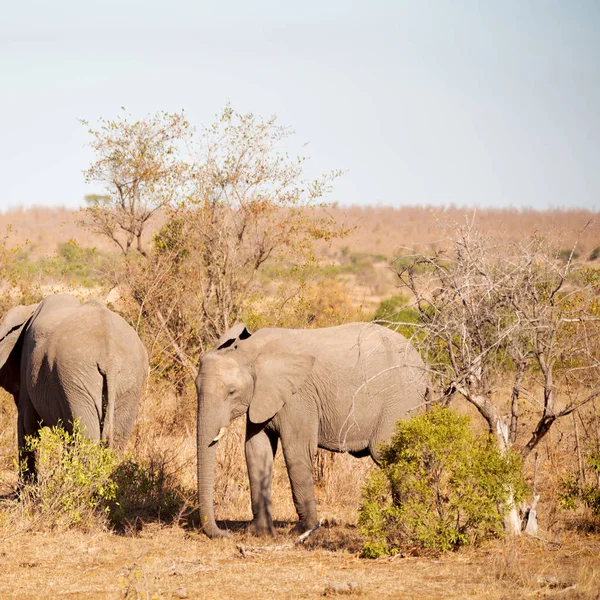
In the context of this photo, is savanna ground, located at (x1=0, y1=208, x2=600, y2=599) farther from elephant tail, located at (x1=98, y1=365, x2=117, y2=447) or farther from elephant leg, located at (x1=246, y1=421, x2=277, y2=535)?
elephant tail, located at (x1=98, y1=365, x2=117, y2=447)

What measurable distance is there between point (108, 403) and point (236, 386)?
4.77 ft

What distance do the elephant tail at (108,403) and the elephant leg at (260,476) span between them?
146 centimetres

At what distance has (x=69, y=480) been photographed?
973 centimetres

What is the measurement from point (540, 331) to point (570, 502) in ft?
5.84

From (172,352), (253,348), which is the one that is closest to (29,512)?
(253,348)

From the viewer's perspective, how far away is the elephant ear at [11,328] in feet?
38.2

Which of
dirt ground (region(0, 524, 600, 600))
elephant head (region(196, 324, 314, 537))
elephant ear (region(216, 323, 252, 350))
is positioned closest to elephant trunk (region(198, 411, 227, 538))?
elephant head (region(196, 324, 314, 537))

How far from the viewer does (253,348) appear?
10.4 meters

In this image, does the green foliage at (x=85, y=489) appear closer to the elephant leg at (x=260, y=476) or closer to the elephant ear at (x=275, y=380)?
the elephant leg at (x=260, y=476)

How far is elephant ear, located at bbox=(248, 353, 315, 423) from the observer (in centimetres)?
1015

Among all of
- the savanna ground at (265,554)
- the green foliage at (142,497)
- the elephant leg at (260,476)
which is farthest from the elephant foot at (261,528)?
the green foliage at (142,497)

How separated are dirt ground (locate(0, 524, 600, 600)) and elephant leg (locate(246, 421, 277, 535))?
0.23 meters

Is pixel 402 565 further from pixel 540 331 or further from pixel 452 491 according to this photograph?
pixel 540 331

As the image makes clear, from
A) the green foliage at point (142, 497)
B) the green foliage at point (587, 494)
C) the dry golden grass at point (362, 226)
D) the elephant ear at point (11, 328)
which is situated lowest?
the green foliage at point (142, 497)
